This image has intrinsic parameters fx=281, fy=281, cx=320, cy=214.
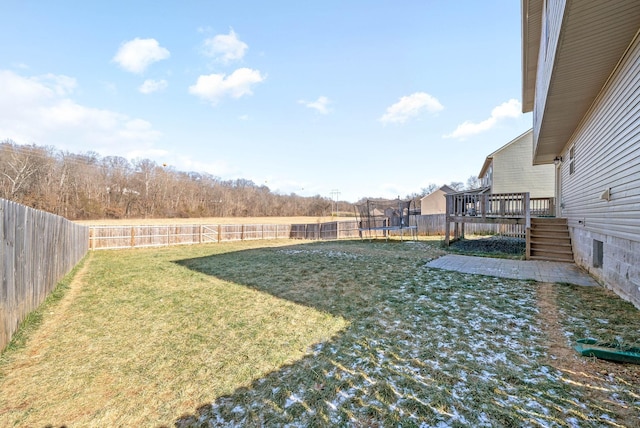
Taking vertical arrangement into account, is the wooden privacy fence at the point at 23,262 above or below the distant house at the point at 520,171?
below

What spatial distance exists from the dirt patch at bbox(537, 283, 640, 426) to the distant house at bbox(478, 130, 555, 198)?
50.2 feet

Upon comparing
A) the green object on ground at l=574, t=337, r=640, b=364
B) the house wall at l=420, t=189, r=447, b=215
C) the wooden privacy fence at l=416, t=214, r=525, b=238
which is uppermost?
the house wall at l=420, t=189, r=447, b=215

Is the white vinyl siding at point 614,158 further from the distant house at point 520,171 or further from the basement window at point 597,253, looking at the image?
the distant house at point 520,171

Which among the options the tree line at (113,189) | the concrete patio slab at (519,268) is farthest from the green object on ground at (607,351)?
the tree line at (113,189)

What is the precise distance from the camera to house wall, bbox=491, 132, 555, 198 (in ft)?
50.8

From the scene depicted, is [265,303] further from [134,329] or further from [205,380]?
[205,380]

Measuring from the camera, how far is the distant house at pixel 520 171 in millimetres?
15489

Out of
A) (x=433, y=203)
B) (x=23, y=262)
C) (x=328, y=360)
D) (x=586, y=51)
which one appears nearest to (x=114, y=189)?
(x=23, y=262)

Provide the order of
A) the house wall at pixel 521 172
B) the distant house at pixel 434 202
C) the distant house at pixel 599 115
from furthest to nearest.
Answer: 1. the distant house at pixel 434 202
2. the house wall at pixel 521 172
3. the distant house at pixel 599 115

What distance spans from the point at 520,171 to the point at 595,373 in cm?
1722

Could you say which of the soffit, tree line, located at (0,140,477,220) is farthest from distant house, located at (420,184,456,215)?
the soffit

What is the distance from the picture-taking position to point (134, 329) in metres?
3.38

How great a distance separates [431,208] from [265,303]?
90.5 ft

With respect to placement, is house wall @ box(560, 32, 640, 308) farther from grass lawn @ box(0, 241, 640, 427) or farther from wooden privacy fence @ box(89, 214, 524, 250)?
wooden privacy fence @ box(89, 214, 524, 250)
